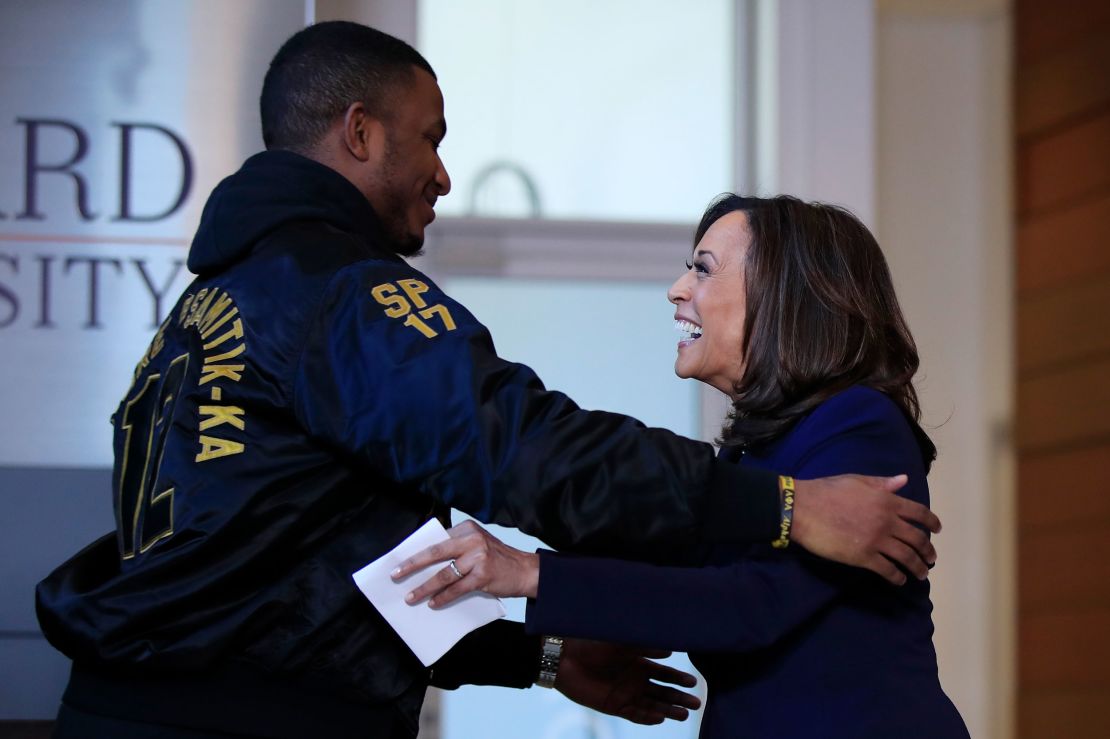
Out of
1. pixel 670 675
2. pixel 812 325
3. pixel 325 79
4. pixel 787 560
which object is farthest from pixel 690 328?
pixel 325 79

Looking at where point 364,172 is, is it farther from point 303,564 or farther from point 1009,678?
point 1009,678

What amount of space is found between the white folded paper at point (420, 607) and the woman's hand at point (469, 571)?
0.04 feet

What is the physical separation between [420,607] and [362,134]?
86cm

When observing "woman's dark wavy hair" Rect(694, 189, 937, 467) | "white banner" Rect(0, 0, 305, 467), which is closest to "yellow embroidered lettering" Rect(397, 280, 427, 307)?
"woman's dark wavy hair" Rect(694, 189, 937, 467)

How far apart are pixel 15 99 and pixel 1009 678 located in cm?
330

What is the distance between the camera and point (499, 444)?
1.78 metres

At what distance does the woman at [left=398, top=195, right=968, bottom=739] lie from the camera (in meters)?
1.83

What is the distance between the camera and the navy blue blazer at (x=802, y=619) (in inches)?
72.0

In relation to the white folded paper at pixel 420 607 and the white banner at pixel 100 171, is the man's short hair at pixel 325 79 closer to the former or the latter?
the white folded paper at pixel 420 607

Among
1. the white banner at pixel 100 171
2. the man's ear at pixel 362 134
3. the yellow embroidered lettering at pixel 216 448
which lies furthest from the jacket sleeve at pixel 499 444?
the white banner at pixel 100 171

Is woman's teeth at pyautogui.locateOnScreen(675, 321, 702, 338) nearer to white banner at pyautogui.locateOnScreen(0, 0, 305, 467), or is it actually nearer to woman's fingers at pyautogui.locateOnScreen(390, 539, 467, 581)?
woman's fingers at pyautogui.locateOnScreen(390, 539, 467, 581)

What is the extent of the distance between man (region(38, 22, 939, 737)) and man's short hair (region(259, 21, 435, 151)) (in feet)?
0.94

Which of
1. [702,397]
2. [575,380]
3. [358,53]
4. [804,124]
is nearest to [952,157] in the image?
[804,124]

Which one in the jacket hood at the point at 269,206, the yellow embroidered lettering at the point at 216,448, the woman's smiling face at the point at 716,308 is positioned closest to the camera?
the yellow embroidered lettering at the point at 216,448
